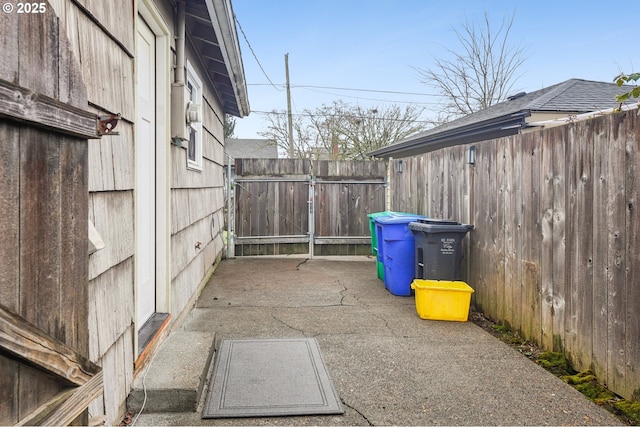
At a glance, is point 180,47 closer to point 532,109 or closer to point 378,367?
point 378,367

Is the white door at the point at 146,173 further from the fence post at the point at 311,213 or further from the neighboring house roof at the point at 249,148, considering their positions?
the neighboring house roof at the point at 249,148

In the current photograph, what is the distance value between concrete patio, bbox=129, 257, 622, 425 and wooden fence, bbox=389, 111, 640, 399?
12.6 inches

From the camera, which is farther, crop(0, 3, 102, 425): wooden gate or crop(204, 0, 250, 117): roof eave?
crop(204, 0, 250, 117): roof eave

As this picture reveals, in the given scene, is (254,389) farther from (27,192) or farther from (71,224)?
(27,192)

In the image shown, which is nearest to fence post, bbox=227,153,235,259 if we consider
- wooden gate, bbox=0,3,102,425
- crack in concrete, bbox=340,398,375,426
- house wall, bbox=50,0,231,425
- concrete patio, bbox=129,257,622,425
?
concrete patio, bbox=129,257,622,425

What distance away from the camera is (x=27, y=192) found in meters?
1.02

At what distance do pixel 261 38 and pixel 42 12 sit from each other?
12248mm

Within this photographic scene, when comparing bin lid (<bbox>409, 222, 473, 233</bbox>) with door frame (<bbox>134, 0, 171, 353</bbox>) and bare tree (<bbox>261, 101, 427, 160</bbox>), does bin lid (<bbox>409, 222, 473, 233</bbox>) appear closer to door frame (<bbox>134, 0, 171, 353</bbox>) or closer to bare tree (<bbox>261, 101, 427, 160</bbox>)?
door frame (<bbox>134, 0, 171, 353</bbox>)

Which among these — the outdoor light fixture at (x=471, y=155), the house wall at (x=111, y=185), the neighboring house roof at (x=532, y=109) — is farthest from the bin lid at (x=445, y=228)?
the house wall at (x=111, y=185)

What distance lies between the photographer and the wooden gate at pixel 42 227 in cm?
94

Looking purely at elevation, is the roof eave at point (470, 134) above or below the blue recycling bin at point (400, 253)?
above

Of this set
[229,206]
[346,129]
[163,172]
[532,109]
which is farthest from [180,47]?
[346,129]

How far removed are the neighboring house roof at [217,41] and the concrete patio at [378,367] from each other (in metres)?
2.76

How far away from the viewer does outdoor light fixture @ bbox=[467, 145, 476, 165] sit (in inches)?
187
